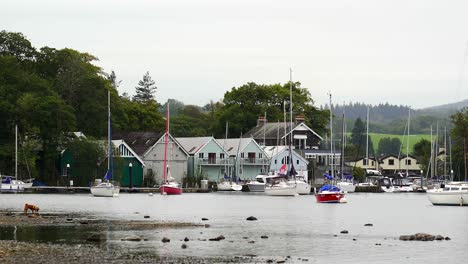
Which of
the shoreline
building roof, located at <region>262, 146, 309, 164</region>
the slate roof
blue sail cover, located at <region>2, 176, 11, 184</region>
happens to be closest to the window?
the slate roof

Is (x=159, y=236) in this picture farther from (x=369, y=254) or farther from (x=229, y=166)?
(x=229, y=166)

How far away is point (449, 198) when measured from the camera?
103625 mm

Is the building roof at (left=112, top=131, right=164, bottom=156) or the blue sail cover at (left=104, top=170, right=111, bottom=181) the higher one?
the building roof at (left=112, top=131, right=164, bottom=156)

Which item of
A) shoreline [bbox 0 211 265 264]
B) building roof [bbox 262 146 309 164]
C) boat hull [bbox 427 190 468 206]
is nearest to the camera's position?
shoreline [bbox 0 211 265 264]

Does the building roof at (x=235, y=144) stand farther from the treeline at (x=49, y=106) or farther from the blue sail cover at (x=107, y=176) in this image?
the blue sail cover at (x=107, y=176)

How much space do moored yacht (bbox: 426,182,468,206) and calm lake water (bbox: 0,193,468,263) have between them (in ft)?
10.2

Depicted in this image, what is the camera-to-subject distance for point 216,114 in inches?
7525

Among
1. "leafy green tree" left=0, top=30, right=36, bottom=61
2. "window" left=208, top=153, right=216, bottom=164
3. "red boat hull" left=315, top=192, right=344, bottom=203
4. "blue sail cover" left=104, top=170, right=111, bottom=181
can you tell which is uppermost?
"leafy green tree" left=0, top=30, right=36, bottom=61

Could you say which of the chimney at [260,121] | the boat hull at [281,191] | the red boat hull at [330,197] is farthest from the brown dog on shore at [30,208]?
the chimney at [260,121]

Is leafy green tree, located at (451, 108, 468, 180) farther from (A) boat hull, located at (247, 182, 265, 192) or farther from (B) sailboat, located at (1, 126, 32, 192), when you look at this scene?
(B) sailboat, located at (1, 126, 32, 192)

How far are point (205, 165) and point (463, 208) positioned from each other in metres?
63.5

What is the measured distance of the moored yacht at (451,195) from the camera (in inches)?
4040

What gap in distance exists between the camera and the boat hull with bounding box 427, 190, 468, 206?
10244 centimetres

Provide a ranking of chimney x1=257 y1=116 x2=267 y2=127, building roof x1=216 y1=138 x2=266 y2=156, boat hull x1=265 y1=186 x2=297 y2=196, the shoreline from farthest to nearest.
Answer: chimney x1=257 y1=116 x2=267 y2=127, building roof x1=216 y1=138 x2=266 y2=156, boat hull x1=265 y1=186 x2=297 y2=196, the shoreline
